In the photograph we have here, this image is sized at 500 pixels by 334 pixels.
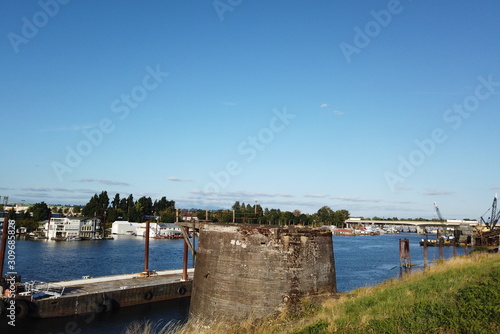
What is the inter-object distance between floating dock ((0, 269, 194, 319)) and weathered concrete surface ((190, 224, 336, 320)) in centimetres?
1274

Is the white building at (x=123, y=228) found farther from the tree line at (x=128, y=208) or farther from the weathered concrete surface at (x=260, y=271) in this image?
the weathered concrete surface at (x=260, y=271)

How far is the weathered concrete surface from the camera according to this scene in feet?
53.1

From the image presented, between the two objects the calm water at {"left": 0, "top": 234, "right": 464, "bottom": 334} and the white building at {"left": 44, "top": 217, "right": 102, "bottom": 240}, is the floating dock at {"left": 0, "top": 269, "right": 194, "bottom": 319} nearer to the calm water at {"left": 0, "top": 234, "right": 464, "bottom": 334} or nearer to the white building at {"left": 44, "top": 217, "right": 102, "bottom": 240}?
the calm water at {"left": 0, "top": 234, "right": 464, "bottom": 334}

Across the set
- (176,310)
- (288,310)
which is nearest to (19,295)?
(176,310)

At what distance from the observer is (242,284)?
647 inches

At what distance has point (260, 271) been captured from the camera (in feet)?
53.4

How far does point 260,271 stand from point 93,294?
1644cm

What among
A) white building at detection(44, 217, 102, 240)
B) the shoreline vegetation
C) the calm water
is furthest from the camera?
white building at detection(44, 217, 102, 240)

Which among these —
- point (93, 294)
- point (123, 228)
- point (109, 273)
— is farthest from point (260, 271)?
point (123, 228)

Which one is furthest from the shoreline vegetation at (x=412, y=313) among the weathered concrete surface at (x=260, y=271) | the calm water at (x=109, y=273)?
the calm water at (x=109, y=273)

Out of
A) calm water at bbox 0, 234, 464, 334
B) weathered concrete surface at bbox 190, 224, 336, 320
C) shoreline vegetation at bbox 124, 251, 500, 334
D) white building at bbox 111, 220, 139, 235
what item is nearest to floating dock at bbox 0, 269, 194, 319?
calm water at bbox 0, 234, 464, 334

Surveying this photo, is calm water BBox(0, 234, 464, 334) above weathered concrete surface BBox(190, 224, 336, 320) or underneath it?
underneath

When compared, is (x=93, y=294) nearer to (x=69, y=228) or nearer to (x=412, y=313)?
(x=412, y=313)

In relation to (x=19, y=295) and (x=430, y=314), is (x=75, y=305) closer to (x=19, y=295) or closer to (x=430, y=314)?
(x=19, y=295)
